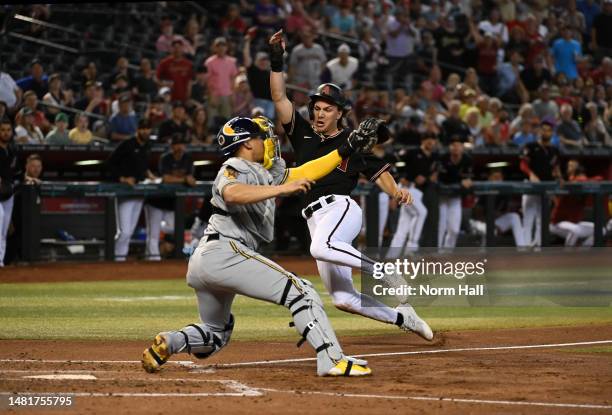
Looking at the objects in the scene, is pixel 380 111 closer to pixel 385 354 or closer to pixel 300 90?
pixel 300 90

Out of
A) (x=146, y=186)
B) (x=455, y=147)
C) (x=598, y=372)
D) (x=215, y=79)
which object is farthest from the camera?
(x=215, y=79)

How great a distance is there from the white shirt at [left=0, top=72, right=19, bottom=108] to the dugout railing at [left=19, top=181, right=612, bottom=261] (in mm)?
1831

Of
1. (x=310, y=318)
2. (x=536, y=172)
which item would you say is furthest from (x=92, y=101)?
(x=310, y=318)

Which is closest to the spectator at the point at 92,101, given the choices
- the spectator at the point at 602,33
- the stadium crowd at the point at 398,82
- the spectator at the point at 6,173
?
the stadium crowd at the point at 398,82

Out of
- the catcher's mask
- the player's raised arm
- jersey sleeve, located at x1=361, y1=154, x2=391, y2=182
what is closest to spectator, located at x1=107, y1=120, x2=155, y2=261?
the player's raised arm

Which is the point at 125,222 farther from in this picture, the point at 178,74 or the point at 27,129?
the point at 178,74

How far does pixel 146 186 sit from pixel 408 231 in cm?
402

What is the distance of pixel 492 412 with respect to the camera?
5.87 metres

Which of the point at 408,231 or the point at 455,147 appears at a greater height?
the point at 455,147

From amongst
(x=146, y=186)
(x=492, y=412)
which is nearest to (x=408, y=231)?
(x=146, y=186)

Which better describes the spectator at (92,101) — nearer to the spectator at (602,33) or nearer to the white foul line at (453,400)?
the spectator at (602,33)

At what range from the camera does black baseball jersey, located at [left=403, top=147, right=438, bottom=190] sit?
17.5 meters

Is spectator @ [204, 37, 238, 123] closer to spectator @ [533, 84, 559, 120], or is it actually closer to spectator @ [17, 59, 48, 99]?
spectator @ [17, 59, 48, 99]

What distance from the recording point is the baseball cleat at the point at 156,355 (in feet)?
23.3
